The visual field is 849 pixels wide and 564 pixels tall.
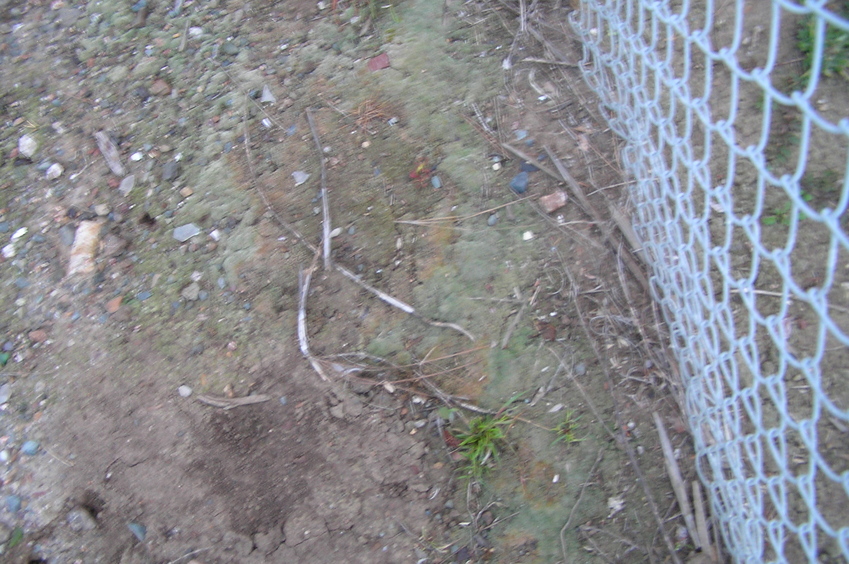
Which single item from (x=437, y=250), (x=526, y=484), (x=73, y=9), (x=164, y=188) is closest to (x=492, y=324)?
(x=437, y=250)

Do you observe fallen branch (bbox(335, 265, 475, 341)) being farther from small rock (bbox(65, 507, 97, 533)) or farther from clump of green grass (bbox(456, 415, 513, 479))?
small rock (bbox(65, 507, 97, 533))

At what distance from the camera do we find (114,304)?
89.4 inches

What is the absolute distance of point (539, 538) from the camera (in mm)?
1783

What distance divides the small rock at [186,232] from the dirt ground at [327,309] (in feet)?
0.06

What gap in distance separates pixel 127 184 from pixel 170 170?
0.66 ft

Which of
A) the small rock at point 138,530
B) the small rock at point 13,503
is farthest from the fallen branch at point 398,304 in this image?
the small rock at point 13,503

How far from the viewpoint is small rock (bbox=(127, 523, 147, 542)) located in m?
1.91

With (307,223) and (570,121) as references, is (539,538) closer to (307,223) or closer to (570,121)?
(307,223)

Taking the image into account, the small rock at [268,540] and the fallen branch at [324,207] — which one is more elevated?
the fallen branch at [324,207]

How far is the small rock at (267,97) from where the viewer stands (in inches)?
100

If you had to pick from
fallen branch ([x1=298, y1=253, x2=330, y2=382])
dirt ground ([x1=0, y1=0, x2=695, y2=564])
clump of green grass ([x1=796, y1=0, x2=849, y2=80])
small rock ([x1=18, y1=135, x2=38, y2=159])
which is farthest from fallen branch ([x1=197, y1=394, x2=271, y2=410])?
clump of green grass ([x1=796, y1=0, x2=849, y2=80])

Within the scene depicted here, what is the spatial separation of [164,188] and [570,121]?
171 cm

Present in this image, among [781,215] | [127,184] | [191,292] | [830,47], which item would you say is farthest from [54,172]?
[830,47]

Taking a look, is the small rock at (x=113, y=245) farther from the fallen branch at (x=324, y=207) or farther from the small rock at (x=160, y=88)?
the fallen branch at (x=324, y=207)
